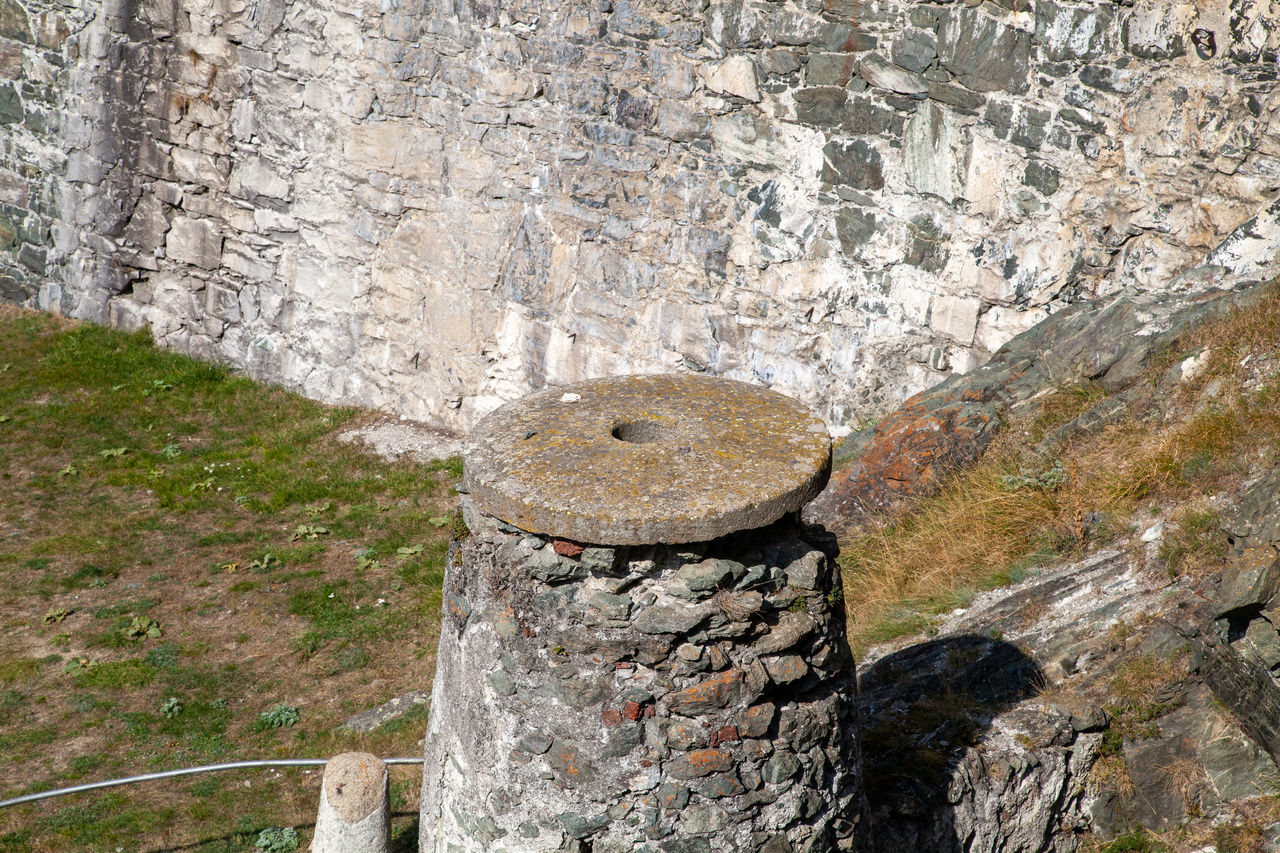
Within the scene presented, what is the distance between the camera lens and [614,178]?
8.34 m

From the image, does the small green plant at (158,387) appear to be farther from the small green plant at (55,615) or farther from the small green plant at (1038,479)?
the small green plant at (1038,479)

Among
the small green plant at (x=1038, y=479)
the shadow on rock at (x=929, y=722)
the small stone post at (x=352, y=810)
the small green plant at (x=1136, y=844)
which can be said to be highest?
the small green plant at (x=1038, y=479)

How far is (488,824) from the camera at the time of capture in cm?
355

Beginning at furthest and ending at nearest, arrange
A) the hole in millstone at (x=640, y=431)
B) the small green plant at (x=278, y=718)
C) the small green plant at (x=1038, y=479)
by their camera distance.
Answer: the small green plant at (x=278, y=718), the small green plant at (x=1038, y=479), the hole in millstone at (x=640, y=431)

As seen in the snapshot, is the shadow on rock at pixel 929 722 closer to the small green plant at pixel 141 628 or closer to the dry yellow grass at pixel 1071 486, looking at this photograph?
the dry yellow grass at pixel 1071 486

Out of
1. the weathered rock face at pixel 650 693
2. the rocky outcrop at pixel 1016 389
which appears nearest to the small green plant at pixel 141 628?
the rocky outcrop at pixel 1016 389

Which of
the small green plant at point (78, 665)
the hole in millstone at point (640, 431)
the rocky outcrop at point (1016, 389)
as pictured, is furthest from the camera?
the small green plant at point (78, 665)

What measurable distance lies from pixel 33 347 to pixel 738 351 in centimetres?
765

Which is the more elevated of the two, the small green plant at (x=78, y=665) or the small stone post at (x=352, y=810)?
the small stone post at (x=352, y=810)

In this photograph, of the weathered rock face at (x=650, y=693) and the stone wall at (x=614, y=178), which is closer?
the weathered rock face at (x=650, y=693)

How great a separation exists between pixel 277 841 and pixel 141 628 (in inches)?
105

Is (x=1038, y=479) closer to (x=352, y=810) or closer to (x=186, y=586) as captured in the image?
(x=352, y=810)

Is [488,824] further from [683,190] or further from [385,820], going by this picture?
[683,190]

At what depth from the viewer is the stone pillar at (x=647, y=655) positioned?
331 centimetres
